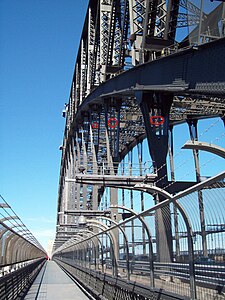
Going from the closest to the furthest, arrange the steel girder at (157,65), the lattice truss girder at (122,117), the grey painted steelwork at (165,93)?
1. the grey painted steelwork at (165,93)
2. the steel girder at (157,65)
3. the lattice truss girder at (122,117)

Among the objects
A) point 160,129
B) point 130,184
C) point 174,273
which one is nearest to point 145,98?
point 160,129

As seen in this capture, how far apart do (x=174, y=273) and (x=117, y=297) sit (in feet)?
15.5

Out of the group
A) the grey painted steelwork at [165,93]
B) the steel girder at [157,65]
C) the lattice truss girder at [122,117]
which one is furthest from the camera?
the lattice truss girder at [122,117]

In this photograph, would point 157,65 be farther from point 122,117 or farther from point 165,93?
point 122,117

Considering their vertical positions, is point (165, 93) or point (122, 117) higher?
point (122, 117)

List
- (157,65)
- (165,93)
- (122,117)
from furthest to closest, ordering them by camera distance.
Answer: (122,117) < (165,93) < (157,65)

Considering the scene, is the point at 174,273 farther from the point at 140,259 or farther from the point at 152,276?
the point at 140,259

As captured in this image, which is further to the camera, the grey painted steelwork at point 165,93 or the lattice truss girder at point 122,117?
the lattice truss girder at point 122,117

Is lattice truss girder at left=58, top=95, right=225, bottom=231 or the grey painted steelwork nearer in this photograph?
the grey painted steelwork

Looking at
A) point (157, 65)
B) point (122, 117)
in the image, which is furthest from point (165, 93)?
point (122, 117)

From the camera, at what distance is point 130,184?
63.2 ft

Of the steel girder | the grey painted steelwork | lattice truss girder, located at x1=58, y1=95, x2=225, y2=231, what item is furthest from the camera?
lattice truss girder, located at x1=58, y1=95, x2=225, y2=231

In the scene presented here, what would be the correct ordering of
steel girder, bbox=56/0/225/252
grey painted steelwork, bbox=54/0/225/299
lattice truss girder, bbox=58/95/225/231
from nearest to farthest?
grey painted steelwork, bbox=54/0/225/299 < steel girder, bbox=56/0/225/252 < lattice truss girder, bbox=58/95/225/231

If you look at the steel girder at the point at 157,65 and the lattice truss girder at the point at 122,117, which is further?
the lattice truss girder at the point at 122,117
